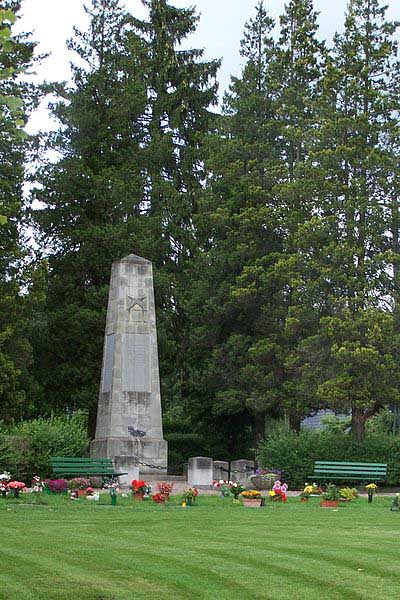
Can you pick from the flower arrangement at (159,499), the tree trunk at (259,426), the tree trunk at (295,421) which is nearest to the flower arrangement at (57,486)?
the flower arrangement at (159,499)

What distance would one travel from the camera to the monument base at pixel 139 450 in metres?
28.9

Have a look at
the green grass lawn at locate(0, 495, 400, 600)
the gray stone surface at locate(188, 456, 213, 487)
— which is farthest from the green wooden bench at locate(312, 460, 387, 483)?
the green grass lawn at locate(0, 495, 400, 600)

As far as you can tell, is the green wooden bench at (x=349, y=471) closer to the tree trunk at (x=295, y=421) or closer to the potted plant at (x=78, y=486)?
the potted plant at (x=78, y=486)

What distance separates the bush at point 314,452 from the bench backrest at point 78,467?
21.8 feet

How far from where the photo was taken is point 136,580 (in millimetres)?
9398

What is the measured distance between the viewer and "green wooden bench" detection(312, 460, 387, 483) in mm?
24828

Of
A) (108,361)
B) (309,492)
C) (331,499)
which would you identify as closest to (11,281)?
(108,361)

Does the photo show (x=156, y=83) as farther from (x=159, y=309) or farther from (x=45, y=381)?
(x=45, y=381)

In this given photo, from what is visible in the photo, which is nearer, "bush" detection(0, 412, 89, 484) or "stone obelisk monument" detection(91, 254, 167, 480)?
"bush" detection(0, 412, 89, 484)

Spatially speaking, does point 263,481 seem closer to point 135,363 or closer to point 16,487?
point 135,363

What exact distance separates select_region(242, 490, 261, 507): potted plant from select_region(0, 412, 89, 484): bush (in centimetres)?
657

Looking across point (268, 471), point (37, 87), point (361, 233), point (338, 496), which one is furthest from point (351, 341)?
point (37, 87)

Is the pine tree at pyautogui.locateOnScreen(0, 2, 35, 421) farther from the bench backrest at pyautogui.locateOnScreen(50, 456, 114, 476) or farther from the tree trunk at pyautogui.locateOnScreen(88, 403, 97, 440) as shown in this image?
the bench backrest at pyautogui.locateOnScreen(50, 456, 114, 476)

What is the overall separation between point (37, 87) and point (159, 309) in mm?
10356
